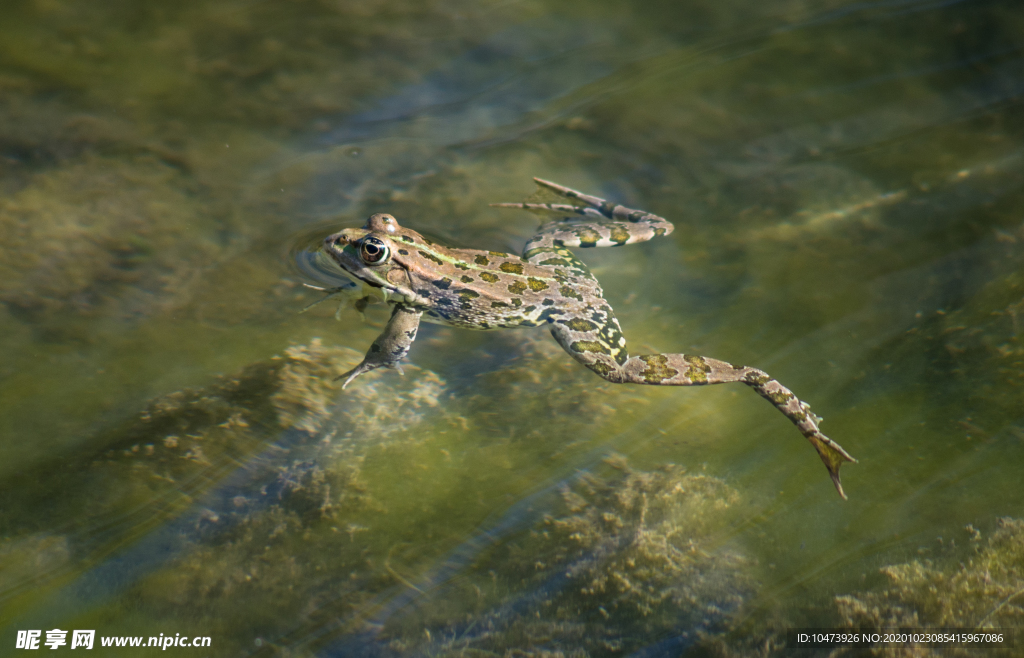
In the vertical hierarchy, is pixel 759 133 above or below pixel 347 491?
above

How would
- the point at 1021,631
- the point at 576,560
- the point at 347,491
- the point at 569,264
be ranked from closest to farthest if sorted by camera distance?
the point at 1021,631
the point at 576,560
the point at 347,491
the point at 569,264

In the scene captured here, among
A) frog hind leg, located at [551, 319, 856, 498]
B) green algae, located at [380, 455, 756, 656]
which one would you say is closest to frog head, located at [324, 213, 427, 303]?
frog hind leg, located at [551, 319, 856, 498]

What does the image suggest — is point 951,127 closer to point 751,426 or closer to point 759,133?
point 759,133

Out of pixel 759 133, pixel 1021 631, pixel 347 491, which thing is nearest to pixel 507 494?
pixel 347 491

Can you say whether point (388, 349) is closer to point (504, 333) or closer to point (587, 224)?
point (504, 333)

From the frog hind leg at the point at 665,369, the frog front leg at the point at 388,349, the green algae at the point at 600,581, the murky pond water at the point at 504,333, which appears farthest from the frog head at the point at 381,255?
the green algae at the point at 600,581

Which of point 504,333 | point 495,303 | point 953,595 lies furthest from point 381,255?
point 953,595

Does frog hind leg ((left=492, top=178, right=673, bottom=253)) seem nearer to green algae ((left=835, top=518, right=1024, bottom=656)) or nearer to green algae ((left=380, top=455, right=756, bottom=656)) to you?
green algae ((left=380, top=455, right=756, bottom=656))

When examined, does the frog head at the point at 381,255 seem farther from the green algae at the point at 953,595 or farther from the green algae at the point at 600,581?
the green algae at the point at 953,595
